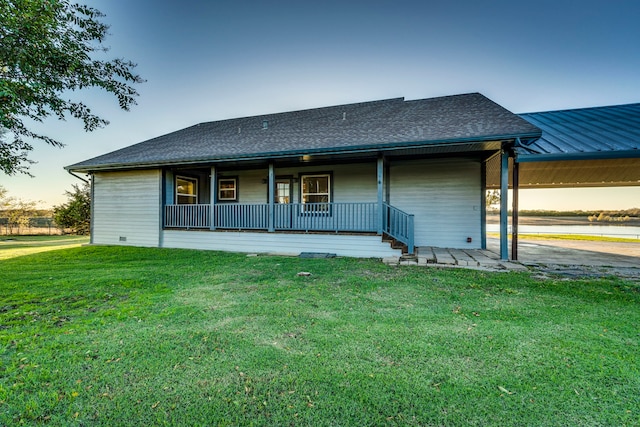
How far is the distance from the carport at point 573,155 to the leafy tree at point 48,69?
9.49 metres

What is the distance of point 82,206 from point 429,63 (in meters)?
24.1

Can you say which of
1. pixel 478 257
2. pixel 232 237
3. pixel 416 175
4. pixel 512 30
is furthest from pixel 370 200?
pixel 512 30

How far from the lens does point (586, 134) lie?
7.39 m

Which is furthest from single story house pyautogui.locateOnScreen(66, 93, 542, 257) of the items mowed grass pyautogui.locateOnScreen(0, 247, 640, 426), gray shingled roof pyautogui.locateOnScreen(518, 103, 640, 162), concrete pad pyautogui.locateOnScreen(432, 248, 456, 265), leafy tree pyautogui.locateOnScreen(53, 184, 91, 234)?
leafy tree pyautogui.locateOnScreen(53, 184, 91, 234)

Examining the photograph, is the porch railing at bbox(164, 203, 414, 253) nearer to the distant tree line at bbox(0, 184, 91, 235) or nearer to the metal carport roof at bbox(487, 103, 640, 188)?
the metal carport roof at bbox(487, 103, 640, 188)

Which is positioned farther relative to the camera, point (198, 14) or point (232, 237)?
point (198, 14)

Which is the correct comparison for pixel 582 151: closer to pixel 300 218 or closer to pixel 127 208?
pixel 300 218

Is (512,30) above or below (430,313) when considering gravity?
above

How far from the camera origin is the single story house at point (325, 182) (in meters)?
8.19

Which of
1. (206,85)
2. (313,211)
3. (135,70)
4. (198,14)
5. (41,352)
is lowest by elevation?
(41,352)

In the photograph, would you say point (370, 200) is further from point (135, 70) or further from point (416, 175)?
point (135, 70)

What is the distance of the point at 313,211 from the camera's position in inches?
377

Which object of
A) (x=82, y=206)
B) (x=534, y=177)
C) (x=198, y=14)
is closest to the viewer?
(x=534, y=177)

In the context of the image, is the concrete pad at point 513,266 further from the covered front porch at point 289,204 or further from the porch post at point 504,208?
the covered front porch at point 289,204
